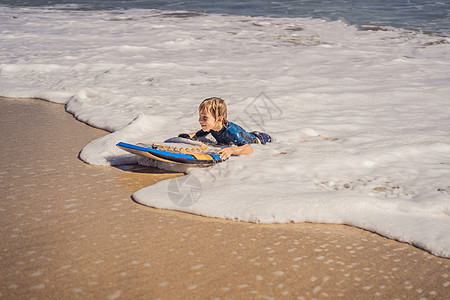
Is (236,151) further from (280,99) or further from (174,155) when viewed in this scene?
(280,99)

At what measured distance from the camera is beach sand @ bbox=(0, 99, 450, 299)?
2.21 meters

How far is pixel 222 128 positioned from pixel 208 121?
0.49ft

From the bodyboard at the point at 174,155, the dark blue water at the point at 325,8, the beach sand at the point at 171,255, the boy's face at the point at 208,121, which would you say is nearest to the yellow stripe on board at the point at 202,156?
the bodyboard at the point at 174,155

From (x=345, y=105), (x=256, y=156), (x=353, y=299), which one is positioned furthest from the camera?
(x=345, y=105)

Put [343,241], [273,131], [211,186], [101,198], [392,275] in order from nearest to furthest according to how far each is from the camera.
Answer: [392,275], [343,241], [101,198], [211,186], [273,131]

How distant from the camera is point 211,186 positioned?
135 inches

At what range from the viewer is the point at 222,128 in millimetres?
3906

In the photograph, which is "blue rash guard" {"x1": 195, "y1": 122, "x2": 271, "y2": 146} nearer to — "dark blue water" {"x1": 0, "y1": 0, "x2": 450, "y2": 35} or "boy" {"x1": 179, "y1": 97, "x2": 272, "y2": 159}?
"boy" {"x1": 179, "y1": 97, "x2": 272, "y2": 159}

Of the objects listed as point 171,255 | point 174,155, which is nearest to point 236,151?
point 174,155

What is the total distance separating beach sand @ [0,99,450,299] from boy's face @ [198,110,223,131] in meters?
0.83

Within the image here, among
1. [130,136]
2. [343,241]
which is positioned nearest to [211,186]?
[343,241]

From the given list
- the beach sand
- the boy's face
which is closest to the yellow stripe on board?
the boy's face

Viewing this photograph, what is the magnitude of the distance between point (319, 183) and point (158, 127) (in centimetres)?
203

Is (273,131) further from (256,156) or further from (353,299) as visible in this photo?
Result: (353,299)
